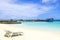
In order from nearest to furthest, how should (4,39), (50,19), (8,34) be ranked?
(4,39) → (8,34) → (50,19)

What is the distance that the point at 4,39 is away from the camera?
485 cm

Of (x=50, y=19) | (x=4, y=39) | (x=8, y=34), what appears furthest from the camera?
(x=50, y=19)

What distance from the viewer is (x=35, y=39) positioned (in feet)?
16.6

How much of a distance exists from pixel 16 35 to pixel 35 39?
0.93 m

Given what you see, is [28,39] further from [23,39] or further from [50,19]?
[50,19]

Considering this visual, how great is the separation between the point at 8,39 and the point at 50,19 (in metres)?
26.3

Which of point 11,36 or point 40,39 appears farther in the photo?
point 11,36

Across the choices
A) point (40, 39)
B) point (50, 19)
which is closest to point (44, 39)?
point (40, 39)

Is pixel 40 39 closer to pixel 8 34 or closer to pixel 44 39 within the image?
pixel 44 39

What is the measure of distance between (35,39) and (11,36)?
0.97 m

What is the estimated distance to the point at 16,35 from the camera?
18.4ft

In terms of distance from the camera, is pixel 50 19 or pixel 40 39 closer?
pixel 40 39

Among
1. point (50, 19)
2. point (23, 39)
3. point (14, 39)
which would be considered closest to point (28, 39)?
point (23, 39)

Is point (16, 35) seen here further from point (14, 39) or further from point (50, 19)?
point (50, 19)
